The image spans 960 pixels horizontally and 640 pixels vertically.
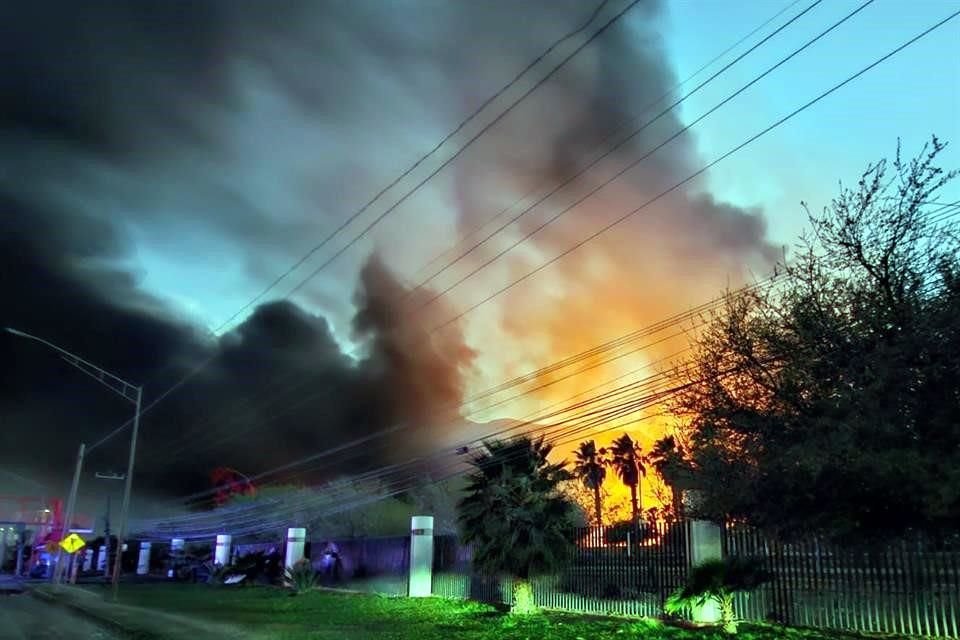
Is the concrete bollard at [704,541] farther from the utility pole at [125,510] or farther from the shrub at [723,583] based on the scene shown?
the utility pole at [125,510]

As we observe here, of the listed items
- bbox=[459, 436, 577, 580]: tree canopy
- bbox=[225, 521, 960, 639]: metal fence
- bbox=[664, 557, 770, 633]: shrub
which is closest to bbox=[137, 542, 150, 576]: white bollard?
bbox=[225, 521, 960, 639]: metal fence

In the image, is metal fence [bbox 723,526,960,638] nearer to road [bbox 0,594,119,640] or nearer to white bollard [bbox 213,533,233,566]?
road [bbox 0,594,119,640]

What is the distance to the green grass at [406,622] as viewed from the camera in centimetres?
1438

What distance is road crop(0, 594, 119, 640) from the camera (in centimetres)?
1791

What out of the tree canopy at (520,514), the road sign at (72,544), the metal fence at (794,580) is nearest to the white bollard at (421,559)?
the metal fence at (794,580)

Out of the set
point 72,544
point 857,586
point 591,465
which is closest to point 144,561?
point 72,544

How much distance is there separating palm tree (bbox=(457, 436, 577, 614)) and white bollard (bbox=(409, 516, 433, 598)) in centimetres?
759

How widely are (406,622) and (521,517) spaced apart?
3888mm

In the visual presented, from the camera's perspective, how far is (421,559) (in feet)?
92.8

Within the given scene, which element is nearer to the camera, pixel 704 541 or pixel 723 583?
pixel 723 583

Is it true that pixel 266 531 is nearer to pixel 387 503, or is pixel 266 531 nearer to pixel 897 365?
pixel 387 503

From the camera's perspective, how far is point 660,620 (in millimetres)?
16922

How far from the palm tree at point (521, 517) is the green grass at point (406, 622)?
48.3 inches

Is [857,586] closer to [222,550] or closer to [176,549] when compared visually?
[222,550]
